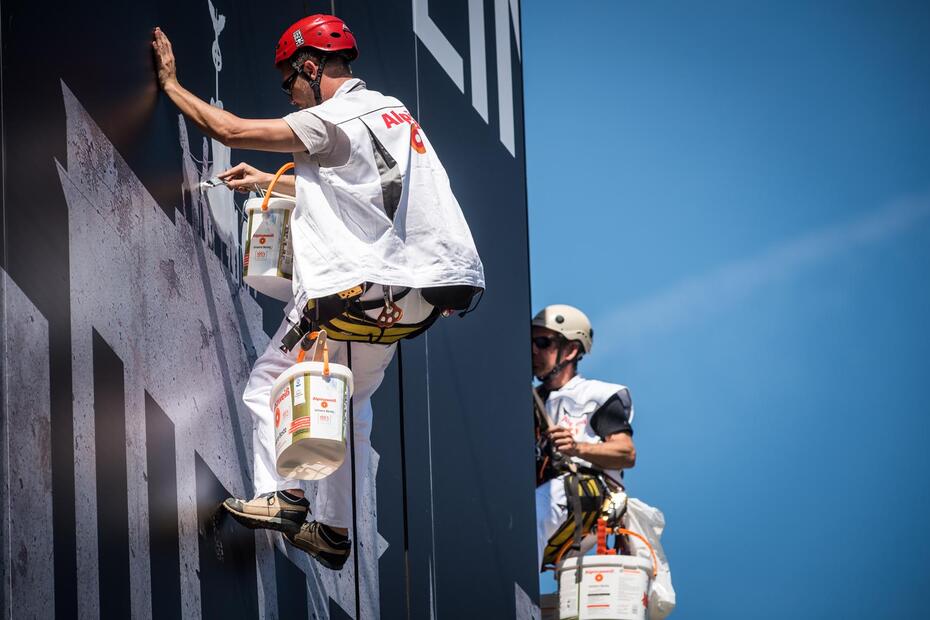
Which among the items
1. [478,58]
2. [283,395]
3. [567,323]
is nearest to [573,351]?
[567,323]

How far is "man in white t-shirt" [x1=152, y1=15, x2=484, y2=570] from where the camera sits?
150 inches

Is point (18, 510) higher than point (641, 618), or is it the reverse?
point (18, 510)

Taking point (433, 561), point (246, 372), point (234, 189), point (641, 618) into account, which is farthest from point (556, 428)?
point (234, 189)

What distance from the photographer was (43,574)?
3.15m

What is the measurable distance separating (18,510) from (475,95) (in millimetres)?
3705

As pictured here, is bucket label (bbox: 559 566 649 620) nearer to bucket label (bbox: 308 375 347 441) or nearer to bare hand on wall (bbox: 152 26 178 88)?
bucket label (bbox: 308 375 347 441)

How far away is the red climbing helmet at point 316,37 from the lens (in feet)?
13.3

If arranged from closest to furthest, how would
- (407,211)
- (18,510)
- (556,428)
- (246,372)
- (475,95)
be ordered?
(18,510)
(407,211)
(246,372)
(475,95)
(556,428)

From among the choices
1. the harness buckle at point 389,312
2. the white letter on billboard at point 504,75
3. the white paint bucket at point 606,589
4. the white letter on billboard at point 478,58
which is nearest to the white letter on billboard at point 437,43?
the white letter on billboard at point 478,58

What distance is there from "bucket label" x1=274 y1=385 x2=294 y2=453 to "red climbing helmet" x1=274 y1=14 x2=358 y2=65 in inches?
38.7

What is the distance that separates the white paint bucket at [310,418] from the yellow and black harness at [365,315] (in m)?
0.15

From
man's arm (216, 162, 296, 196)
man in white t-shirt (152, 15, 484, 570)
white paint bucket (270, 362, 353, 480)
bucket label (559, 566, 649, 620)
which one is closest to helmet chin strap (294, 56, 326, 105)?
man in white t-shirt (152, 15, 484, 570)

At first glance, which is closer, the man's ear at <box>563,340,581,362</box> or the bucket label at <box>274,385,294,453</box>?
the bucket label at <box>274,385,294,453</box>

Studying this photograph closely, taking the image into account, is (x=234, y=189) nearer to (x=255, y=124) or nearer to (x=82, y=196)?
(x=255, y=124)
